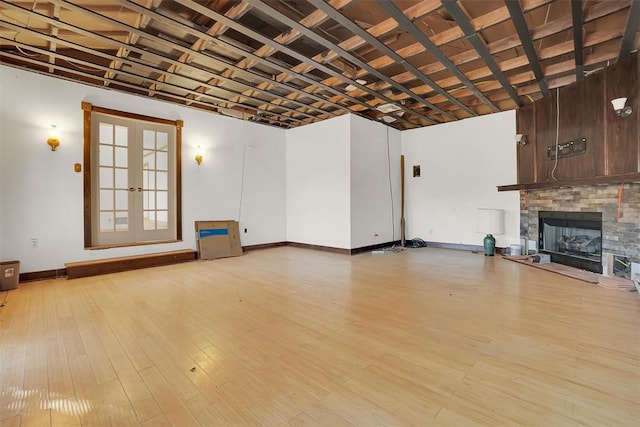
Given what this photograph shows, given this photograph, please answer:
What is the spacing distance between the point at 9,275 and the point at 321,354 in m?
4.31

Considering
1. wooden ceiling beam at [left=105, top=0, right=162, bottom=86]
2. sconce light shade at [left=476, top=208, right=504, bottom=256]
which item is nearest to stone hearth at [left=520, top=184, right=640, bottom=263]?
sconce light shade at [left=476, top=208, right=504, bottom=256]

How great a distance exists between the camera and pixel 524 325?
8.33 feet

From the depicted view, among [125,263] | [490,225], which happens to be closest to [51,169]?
[125,263]

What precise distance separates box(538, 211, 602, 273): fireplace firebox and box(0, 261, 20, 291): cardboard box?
7.97 m

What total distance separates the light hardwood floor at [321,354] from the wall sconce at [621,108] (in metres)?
2.32

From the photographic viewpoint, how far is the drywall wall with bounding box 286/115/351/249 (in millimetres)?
6184

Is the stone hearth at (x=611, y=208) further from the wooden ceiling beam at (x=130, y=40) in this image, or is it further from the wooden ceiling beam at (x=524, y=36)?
the wooden ceiling beam at (x=130, y=40)

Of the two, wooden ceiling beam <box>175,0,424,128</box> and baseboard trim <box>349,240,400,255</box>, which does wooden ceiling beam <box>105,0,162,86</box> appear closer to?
wooden ceiling beam <box>175,0,424,128</box>

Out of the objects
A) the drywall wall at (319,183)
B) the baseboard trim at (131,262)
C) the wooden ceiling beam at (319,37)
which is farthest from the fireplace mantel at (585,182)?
the drywall wall at (319,183)

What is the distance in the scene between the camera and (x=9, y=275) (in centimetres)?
370

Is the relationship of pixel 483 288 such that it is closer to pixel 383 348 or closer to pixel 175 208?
pixel 383 348

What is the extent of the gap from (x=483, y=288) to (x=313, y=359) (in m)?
2.67

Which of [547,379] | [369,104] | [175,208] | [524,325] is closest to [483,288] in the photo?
[524,325]

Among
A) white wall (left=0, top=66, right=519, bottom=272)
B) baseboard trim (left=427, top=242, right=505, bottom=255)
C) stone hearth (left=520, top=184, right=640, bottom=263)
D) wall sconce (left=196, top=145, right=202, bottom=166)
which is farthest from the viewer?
baseboard trim (left=427, top=242, right=505, bottom=255)
